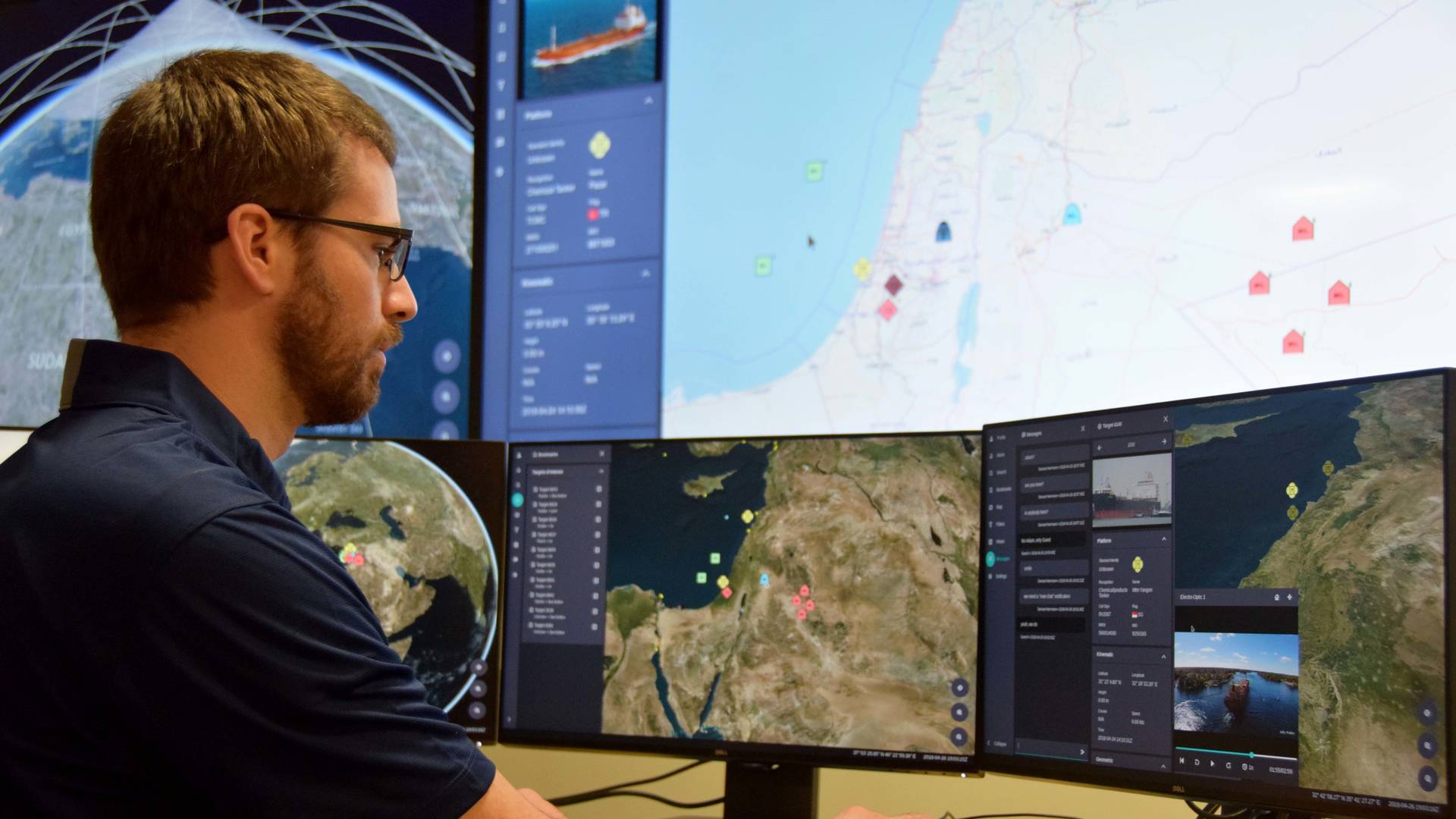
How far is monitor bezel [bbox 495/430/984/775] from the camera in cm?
145

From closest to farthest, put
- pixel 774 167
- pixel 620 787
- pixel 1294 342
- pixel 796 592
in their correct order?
pixel 796 592 → pixel 1294 342 → pixel 620 787 → pixel 774 167

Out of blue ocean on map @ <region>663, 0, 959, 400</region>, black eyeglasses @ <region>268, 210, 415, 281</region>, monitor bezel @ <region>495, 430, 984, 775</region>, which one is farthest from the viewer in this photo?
blue ocean on map @ <region>663, 0, 959, 400</region>

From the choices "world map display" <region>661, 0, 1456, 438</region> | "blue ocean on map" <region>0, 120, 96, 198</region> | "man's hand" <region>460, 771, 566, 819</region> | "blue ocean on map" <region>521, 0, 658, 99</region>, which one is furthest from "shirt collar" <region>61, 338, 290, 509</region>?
"blue ocean on map" <region>0, 120, 96, 198</region>

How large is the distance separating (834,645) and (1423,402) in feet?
2.35

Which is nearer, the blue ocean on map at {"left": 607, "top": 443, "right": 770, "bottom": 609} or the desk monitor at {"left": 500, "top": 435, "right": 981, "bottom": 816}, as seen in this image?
the desk monitor at {"left": 500, "top": 435, "right": 981, "bottom": 816}

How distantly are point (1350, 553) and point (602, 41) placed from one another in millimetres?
1636

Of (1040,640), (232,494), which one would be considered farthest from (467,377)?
(232,494)

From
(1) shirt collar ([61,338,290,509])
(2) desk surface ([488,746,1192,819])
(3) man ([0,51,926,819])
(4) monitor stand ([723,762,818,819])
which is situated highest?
(1) shirt collar ([61,338,290,509])

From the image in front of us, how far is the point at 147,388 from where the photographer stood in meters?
0.99

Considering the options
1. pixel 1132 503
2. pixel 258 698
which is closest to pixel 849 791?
pixel 1132 503

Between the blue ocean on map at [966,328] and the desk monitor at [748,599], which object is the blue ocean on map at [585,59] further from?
the desk monitor at [748,599]

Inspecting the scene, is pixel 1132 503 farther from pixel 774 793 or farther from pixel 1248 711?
pixel 774 793

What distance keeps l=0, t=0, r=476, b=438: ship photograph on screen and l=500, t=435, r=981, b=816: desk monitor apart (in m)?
0.71

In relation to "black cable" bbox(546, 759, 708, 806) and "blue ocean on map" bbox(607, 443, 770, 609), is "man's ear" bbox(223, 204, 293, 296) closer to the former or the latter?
"blue ocean on map" bbox(607, 443, 770, 609)
